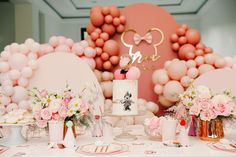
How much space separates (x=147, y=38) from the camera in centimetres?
314

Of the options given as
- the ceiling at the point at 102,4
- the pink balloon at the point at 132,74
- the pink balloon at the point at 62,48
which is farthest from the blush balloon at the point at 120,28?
the ceiling at the point at 102,4

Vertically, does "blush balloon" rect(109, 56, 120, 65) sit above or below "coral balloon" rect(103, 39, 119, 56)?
below

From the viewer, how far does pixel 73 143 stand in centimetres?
166

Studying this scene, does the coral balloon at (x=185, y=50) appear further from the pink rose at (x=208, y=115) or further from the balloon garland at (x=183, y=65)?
the pink rose at (x=208, y=115)

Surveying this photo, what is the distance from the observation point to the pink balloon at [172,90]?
285 centimetres

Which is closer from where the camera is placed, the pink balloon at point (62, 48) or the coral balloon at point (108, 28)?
the pink balloon at point (62, 48)

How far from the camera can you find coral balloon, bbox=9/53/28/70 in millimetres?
2711

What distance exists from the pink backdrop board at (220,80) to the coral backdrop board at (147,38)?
21.5 inches

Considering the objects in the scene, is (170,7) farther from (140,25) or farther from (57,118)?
(57,118)

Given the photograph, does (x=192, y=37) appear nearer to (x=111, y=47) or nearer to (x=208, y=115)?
(x=111, y=47)

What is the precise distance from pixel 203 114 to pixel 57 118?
79cm

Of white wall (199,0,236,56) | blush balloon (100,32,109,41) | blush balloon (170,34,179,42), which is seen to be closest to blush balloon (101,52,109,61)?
blush balloon (100,32,109,41)

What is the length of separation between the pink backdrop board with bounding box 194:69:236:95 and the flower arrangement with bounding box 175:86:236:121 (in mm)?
892

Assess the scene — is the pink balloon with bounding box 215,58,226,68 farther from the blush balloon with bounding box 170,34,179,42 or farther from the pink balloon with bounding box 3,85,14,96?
the pink balloon with bounding box 3,85,14,96
